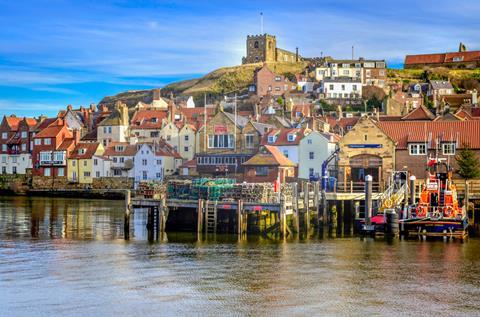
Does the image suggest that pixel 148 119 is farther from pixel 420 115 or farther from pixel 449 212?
pixel 449 212

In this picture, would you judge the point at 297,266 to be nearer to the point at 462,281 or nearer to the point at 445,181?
the point at 462,281

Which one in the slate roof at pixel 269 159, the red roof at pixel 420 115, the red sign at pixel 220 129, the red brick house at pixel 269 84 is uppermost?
the red brick house at pixel 269 84

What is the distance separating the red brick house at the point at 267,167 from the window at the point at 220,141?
15495mm

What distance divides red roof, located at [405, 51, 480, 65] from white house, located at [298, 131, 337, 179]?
10371 cm

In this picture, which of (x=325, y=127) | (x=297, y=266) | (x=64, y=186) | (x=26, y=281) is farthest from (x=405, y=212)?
(x=64, y=186)

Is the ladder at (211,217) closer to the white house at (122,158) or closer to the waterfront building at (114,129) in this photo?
the white house at (122,158)

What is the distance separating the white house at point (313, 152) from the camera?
78750 mm

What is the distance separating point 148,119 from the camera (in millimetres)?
121438

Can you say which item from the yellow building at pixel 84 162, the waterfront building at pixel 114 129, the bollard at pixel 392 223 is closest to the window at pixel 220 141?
Result: the yellow building at pixel 84 162

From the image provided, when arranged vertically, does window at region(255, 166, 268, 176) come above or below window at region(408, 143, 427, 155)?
below

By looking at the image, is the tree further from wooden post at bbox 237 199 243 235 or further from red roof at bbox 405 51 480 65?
red roof at bbox 405 51 480 65

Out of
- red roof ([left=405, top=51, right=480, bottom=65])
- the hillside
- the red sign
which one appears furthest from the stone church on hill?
the red sign

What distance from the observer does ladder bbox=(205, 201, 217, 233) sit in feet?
163

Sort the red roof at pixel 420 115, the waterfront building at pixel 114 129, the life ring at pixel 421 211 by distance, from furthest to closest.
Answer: the waterfront building at pixel 114 129 < the red roof at pixel 420 115 < the life ring at pixel 421 211
